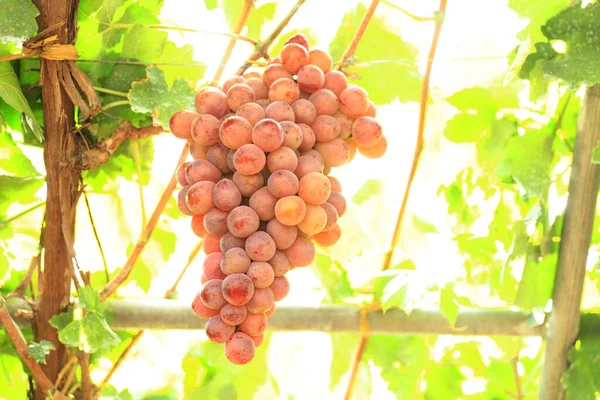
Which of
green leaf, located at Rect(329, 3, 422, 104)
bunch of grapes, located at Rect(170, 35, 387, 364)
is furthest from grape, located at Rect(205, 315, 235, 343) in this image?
green leaf, located at Rect(329, 3, 422, 104)

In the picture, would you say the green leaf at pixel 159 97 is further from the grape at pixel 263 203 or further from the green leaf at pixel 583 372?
the green leaf at pixel 583 372

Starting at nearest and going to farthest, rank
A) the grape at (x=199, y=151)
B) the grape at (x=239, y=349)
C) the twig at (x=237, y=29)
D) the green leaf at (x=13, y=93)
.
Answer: the grape at (x=239, y=349) → the grape at (x=199, y=151) → the green leaf at (x=13, y=93) → the twig at (x=237, y=29)

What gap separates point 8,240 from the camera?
0.99 meters

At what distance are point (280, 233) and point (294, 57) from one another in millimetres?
200

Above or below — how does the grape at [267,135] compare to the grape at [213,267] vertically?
above

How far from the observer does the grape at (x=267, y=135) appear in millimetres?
576

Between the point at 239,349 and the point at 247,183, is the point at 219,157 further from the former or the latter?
the point at 239,349

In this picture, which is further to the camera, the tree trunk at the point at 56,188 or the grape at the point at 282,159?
the tree trunk at the point at 56,188

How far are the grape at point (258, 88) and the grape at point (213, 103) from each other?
0.11ft

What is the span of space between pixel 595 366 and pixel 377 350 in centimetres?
33

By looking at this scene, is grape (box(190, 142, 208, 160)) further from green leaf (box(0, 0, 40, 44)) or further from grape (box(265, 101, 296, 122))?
green leaf (box(0, 0, 40, 44))

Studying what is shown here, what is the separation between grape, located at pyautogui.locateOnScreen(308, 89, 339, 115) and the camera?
0.65 m

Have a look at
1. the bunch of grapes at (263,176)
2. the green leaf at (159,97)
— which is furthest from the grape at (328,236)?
the green leaf at (159,97)

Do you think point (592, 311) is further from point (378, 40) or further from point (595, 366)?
point (378, 40)
